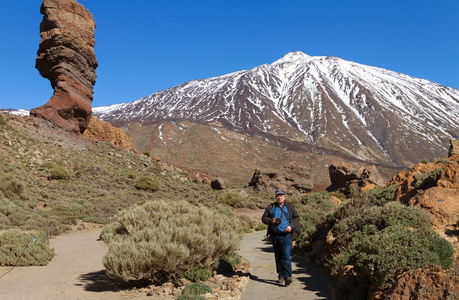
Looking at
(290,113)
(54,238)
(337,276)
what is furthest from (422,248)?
(290,113)

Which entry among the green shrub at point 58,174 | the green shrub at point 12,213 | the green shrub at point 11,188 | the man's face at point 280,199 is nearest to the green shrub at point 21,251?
the green shrub at point 12,213

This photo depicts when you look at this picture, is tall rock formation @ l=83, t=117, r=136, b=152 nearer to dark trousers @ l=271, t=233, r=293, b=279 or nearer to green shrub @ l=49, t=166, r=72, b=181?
green shrub @ l=49, t=166, r=72, b=181

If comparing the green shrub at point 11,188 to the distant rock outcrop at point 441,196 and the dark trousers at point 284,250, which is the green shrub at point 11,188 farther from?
the distant rock outcrop at point 441,196

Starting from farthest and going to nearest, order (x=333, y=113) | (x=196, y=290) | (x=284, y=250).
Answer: (x=333, y=113) < (x=284, y=250) < (x=196, y=290)

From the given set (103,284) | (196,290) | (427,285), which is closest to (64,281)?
(103,284)

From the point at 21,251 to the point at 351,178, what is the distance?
102ft

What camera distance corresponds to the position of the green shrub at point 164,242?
5.85 m

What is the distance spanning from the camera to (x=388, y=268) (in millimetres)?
4043

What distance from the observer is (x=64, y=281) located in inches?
274

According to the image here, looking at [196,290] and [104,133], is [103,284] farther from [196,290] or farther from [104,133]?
[104,133]

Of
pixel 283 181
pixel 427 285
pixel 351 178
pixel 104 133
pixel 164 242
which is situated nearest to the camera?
pixel 427 285

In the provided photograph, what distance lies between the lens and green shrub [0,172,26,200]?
17.1 m

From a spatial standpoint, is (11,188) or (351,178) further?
(351,178)

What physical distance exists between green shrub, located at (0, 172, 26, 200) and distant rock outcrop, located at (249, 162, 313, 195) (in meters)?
23.7
